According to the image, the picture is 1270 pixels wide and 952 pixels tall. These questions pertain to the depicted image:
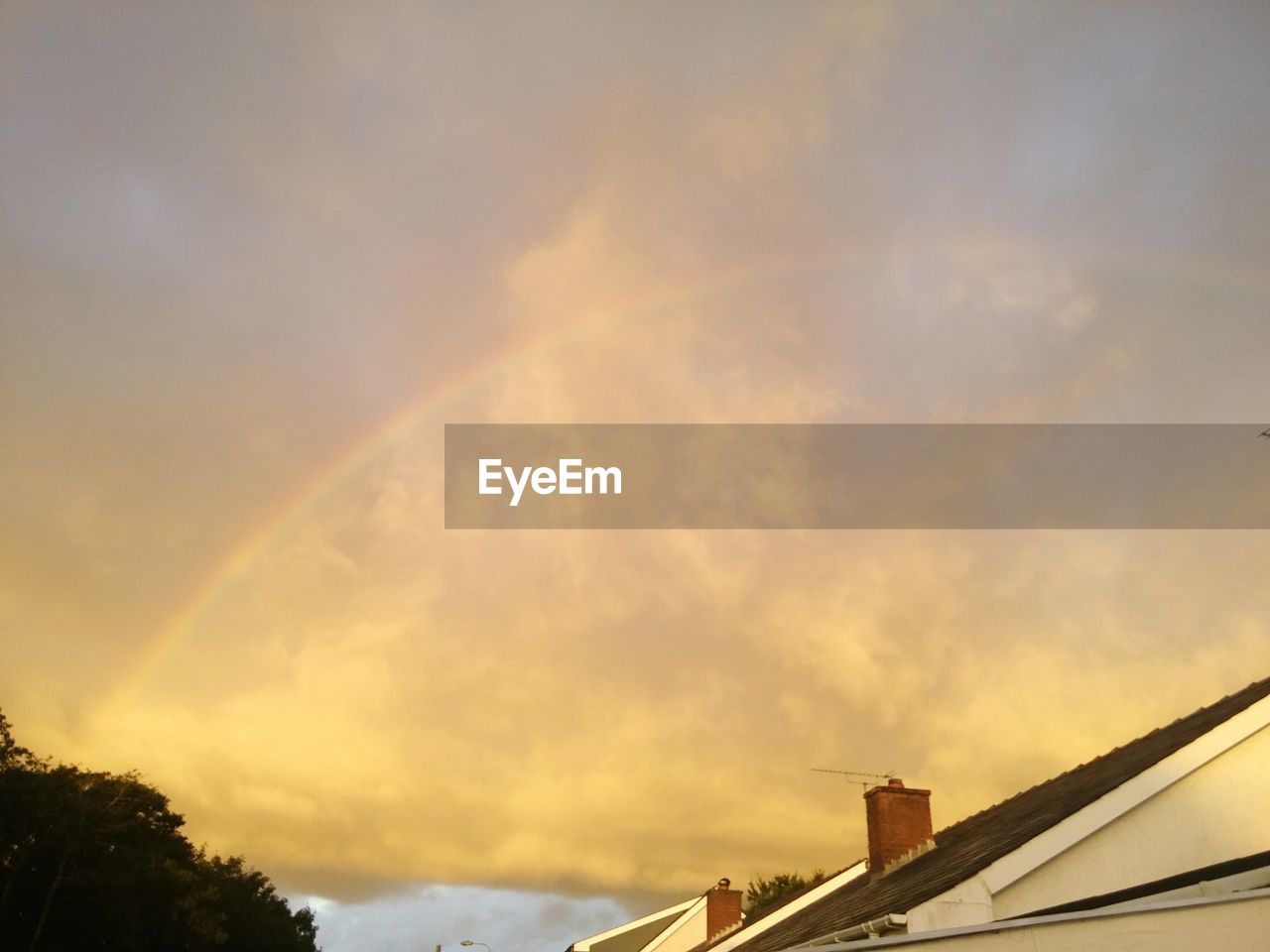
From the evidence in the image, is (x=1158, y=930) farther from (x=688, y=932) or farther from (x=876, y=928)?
(x=688, y=932)

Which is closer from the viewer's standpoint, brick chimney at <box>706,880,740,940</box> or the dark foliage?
brick chimney at <box>706,880,740,940</box>

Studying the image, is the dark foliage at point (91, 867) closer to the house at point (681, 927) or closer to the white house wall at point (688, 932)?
the house at point (681, 927)

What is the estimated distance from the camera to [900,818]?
21.2 m

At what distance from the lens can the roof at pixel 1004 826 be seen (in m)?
12.9

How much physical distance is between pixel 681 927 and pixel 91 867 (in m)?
32.6

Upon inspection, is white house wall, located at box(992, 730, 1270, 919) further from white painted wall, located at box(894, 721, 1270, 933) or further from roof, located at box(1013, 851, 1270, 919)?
roof, located at box(1013, 851, 1270, 919)

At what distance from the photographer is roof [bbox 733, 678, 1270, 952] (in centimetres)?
1285

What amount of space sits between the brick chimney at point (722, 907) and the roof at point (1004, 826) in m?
17.9

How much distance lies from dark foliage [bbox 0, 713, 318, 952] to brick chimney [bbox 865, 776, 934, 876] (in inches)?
1651

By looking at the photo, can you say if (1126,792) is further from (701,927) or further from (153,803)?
(153,803)

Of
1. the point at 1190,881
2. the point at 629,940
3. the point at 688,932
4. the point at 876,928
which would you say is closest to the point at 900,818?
the point at 876,928

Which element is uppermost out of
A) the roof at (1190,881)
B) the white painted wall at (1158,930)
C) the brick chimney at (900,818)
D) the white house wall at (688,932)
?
the brick chimney at (900,818)

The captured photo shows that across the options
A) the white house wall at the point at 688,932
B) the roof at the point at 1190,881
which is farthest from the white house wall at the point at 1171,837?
the white house wall at the point at 688,932

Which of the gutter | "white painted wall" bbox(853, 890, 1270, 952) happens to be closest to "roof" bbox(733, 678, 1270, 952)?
the gutter
